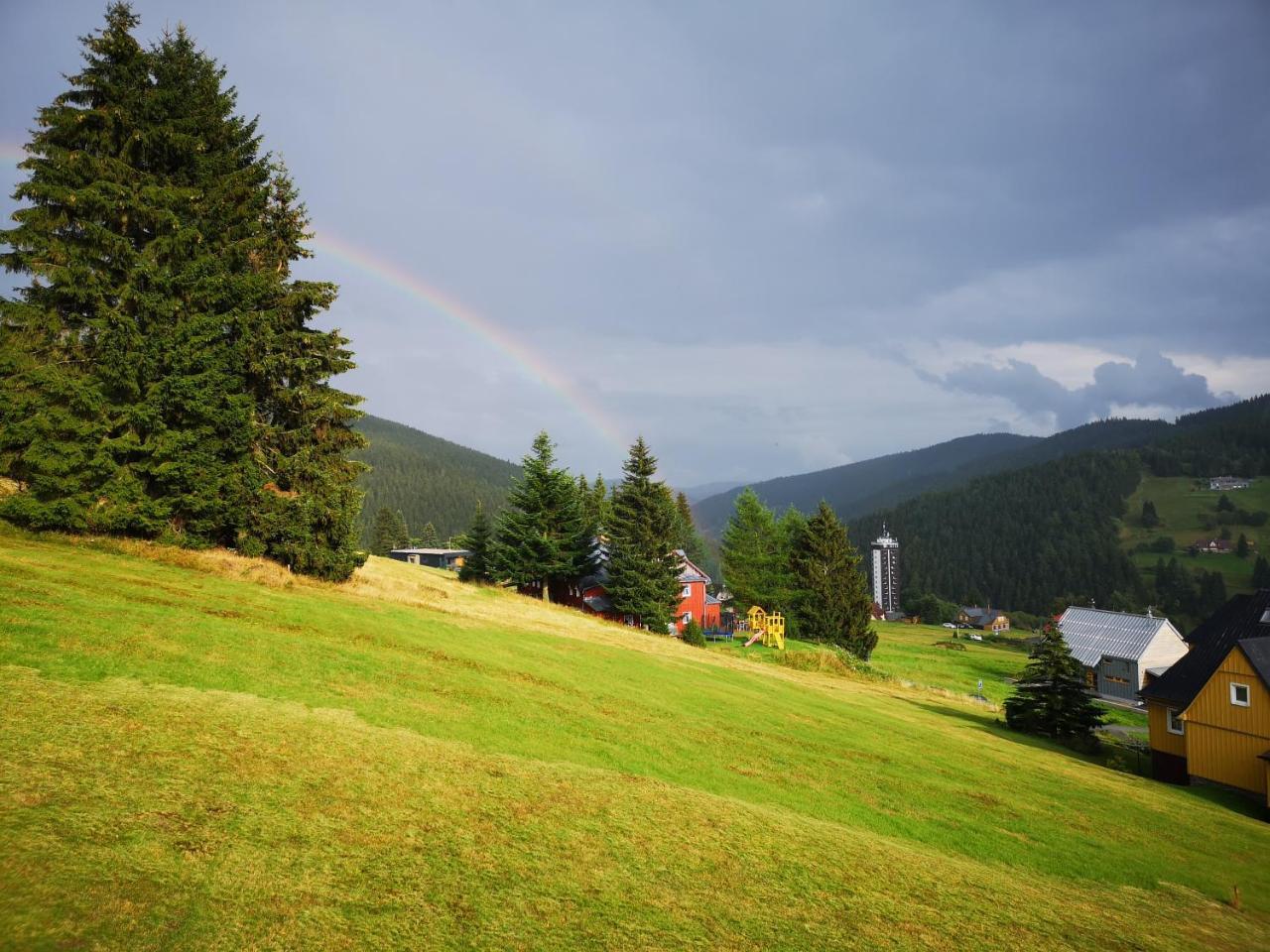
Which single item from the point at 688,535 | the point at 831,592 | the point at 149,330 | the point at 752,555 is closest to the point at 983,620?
the point at 688,535

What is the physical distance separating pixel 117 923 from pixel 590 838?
5592 mm

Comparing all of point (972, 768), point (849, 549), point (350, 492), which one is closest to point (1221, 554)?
point (849, 549)

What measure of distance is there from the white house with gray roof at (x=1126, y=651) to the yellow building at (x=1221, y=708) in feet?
126

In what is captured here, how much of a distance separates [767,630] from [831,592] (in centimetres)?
1403

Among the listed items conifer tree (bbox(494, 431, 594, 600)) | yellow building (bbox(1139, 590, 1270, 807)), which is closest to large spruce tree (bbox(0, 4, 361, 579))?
conifer tree (bbox(494, 431, 594, 600))

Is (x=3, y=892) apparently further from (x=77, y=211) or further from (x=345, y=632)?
(x=77, y=211)

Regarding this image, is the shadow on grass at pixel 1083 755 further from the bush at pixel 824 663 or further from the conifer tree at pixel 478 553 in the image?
the conifer tree at pixel 478 553

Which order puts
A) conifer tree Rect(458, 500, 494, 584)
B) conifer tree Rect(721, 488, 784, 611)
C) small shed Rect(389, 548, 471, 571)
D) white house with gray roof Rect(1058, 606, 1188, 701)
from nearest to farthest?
conifer tree Rect(458, 500, 494, 584) → conifer tree Rect(721, 488, 784, 611) → white house with gray roof Rect(1058, 606, 1188, 701) → small shed Rect(389, 548, 471, 571)

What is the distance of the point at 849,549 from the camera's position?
67875mm

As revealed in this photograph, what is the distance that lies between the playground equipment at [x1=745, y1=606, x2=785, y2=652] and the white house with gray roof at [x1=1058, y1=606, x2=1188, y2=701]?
119 ft

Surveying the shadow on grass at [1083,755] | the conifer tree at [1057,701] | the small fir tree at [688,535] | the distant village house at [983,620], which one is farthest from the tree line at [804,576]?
the distant village house at [983,620]

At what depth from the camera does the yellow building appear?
28.2 meters

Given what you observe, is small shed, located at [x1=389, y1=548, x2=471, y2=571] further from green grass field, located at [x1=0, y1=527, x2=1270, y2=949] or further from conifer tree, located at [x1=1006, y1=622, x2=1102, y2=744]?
green grass field, located at [x1=0, y1=527, x2=1270, y2=949]

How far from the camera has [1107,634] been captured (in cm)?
7431
